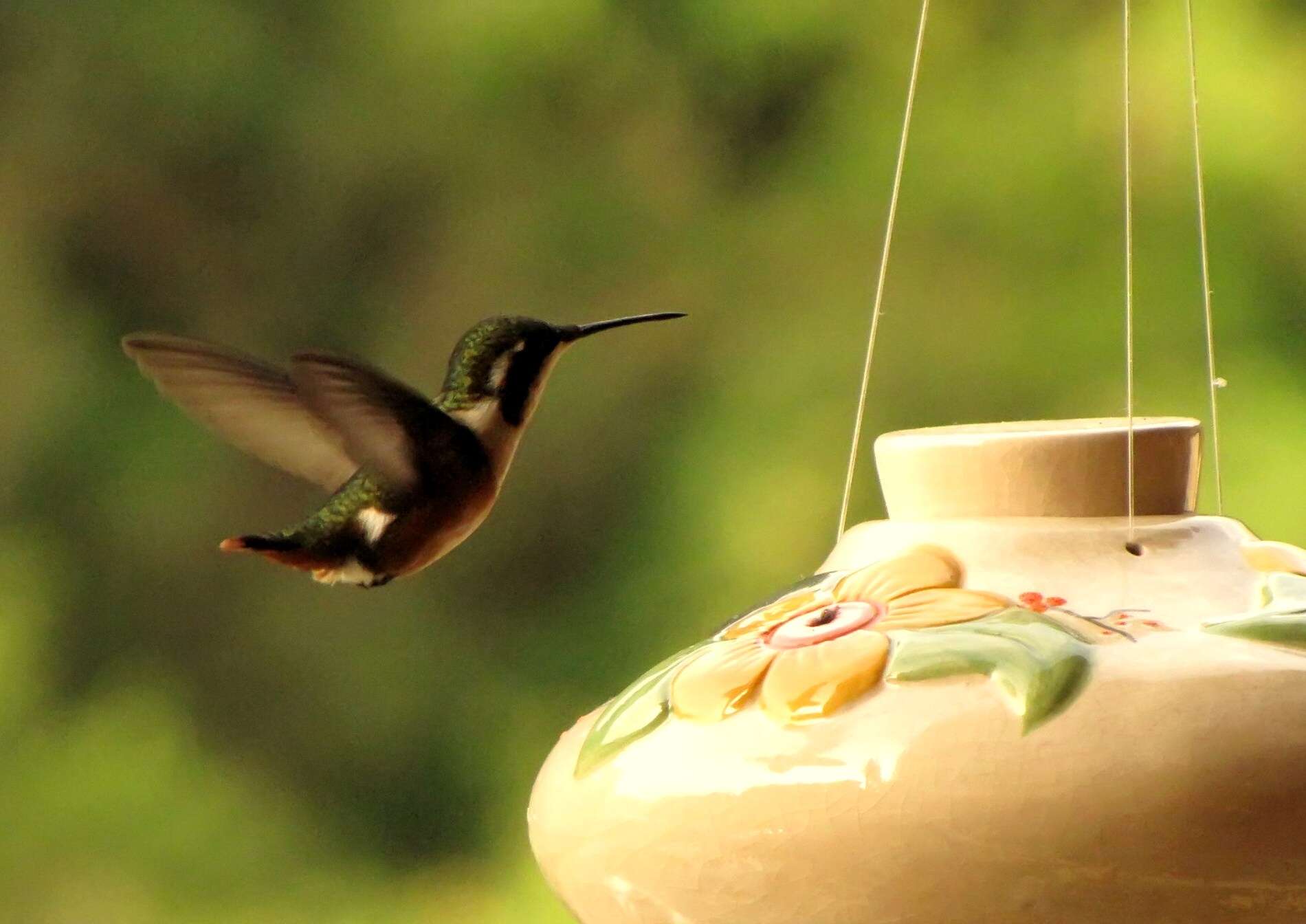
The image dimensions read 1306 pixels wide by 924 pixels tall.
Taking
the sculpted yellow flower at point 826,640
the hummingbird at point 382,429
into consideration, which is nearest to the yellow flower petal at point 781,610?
the sculpted yellow flower at point 826,640

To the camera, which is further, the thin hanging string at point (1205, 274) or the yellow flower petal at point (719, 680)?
the thin hanging string at point (1205, 274)

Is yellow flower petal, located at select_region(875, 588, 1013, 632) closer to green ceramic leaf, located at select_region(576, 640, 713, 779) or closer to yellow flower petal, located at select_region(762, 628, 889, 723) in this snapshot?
yellow flower petal, located at select_region(762, 628, 889, 723)

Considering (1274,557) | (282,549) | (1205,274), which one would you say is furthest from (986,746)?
(282,549)

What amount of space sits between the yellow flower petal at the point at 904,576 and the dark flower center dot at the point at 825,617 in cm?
1

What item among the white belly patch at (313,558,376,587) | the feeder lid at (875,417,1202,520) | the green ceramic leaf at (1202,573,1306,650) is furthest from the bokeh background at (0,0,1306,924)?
the green ceramic leaf at (1202,573,1306,650)

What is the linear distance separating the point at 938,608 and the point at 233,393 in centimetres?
64

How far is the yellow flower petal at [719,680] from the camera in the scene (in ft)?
2.91

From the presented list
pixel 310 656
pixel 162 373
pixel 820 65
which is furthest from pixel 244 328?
pixel 162 373

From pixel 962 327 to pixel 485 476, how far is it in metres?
1.51

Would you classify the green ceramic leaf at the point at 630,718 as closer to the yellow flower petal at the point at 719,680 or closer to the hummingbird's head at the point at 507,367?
the yellow flower petal at the point at 719,680

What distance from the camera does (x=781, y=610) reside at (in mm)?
996

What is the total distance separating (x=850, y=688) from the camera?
0.84 meters

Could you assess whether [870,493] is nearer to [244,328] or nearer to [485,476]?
[244,328]

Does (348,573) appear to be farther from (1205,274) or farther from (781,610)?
(1205,274)
